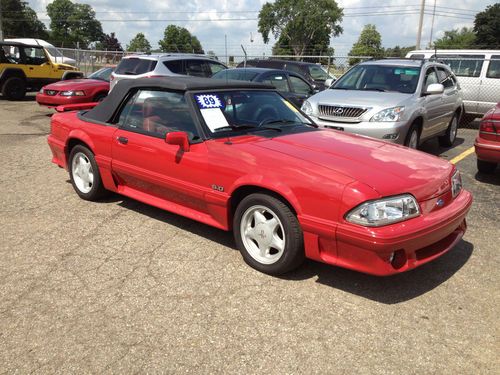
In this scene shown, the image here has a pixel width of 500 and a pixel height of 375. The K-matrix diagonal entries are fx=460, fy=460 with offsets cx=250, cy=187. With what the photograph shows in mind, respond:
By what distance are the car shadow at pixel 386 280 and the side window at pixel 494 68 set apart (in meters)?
9.60

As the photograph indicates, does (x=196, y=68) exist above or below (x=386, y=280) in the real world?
above

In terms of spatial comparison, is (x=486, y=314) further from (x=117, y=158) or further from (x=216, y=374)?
(x=117, y=158)

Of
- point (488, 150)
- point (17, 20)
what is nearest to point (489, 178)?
point (488, 150)

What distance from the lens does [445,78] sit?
8734 millimetres

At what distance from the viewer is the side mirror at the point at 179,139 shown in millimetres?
3830

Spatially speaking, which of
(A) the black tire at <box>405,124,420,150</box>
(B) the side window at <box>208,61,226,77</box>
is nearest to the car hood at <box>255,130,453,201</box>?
(A) the black tire at <box>405,124,420,150</box>

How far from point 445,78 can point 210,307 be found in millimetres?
7449

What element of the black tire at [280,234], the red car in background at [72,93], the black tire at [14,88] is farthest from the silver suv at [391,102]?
the black tire at [14,88]

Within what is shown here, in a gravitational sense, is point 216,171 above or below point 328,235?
above

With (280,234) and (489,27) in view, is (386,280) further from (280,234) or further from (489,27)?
(489,27)

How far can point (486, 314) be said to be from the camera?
10.2ft

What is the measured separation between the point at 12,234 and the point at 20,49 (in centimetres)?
1379

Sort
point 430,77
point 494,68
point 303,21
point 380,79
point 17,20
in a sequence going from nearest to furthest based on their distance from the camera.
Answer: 1. point 380,79
2. point 430,77
3. point 494,68
4. point 17,20
5. point 303,21

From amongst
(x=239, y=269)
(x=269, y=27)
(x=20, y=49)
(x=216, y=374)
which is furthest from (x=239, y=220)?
(x=269, y=27)
